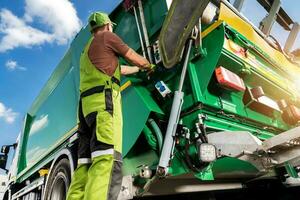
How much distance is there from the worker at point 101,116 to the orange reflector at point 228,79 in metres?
0.56

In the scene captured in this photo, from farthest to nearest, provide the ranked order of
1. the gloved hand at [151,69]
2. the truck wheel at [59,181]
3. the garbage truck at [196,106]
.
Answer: the truck wheel at [59,181] < the gloved hand at [151,69] < the garbage truck at [196,106]

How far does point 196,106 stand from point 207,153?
1.37ft

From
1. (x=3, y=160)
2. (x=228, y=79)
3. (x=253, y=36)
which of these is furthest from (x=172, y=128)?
(x=3, y=160)

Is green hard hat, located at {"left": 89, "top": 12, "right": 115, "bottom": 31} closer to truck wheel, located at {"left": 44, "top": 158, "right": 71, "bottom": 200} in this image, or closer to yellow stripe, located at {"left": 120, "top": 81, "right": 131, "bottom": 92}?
yellow stripe, located at {"left": 120, "top": 81, "right": 131, "bottom": 92}

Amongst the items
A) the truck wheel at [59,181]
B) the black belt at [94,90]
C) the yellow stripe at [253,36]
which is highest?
the yellow stripe at [253,36]

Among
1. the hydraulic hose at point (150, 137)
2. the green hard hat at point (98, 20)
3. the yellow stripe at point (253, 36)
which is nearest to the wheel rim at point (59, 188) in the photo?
the hydraulic hose at point (150, 137)

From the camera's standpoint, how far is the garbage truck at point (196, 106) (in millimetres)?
2182

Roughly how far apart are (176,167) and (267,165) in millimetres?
627

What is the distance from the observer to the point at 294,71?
397 cm

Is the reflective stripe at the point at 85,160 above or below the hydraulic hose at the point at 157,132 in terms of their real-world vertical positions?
below

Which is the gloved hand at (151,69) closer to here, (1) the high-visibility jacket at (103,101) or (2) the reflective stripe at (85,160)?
(1) the high-visibility jacket at (103,101)

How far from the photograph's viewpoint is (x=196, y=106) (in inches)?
93.0

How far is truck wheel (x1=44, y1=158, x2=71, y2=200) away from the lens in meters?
3.27

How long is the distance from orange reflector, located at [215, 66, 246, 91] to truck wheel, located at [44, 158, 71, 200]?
179 cm
